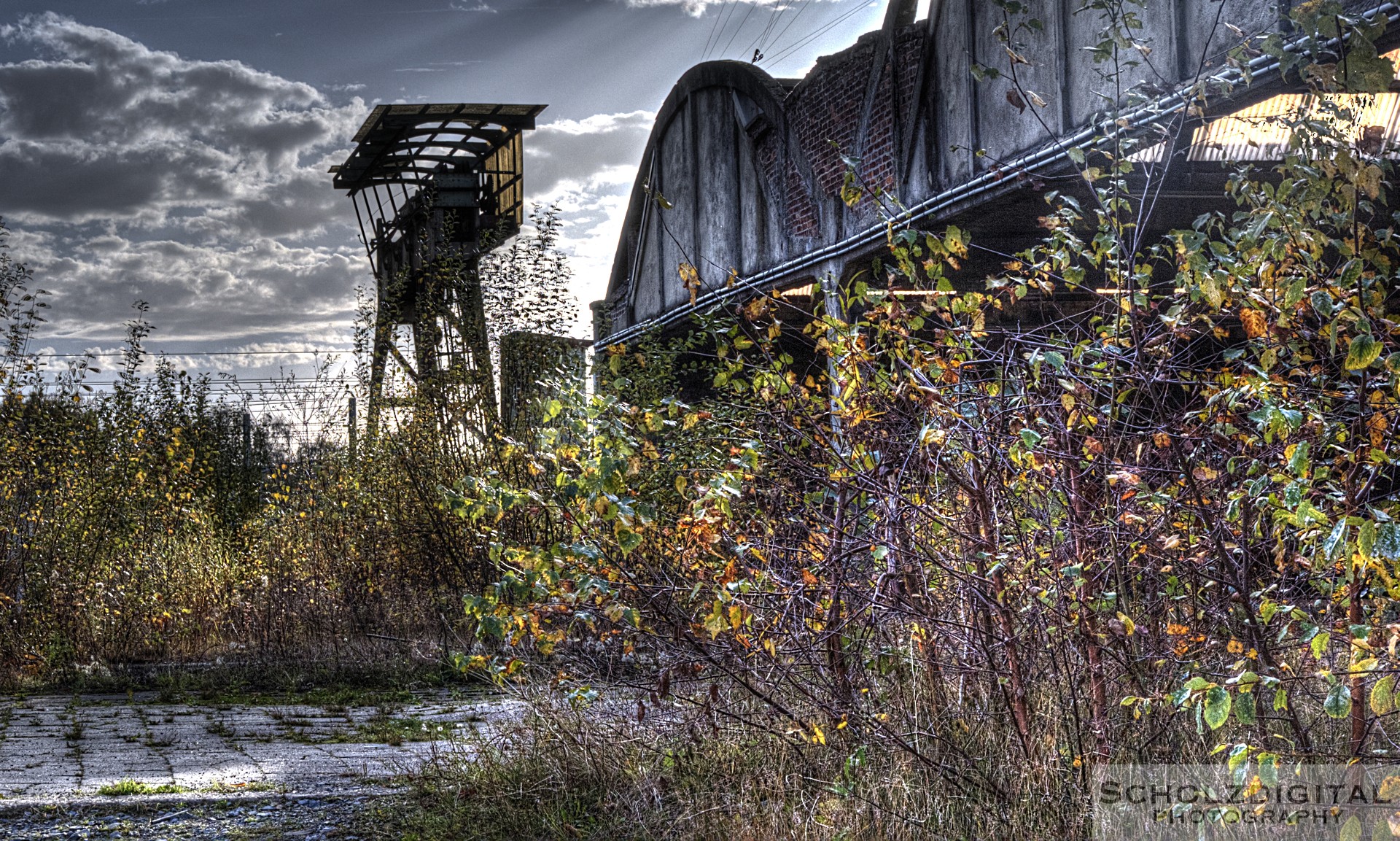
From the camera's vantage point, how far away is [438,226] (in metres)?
18.5

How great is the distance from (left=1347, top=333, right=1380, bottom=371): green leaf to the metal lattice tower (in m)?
8.53

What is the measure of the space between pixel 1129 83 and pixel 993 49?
133cm

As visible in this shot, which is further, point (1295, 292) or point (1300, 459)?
point (1295, 292)

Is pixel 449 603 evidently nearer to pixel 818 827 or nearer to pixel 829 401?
pixel 829 401

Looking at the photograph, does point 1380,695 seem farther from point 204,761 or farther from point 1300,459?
point 204,761

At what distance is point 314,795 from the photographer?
5.36 m

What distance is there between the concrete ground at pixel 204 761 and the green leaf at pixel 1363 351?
13.6 feet

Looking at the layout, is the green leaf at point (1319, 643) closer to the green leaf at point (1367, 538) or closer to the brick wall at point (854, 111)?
the green leaf at point (1367, 538)

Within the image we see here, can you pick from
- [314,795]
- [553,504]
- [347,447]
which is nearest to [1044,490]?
[553,504]

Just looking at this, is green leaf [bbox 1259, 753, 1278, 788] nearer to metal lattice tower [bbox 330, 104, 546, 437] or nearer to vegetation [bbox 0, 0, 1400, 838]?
vegetation [bbox 0, 0, 1400, 838]

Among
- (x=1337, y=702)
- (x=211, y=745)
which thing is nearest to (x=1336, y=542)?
(x=1337, y=702)

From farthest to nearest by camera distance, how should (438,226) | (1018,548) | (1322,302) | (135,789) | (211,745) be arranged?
1. (438,226)
2. (211,745)
3. (135,789)
4. (1018,548)
5. (1322,302)

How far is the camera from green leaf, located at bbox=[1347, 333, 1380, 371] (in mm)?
2881

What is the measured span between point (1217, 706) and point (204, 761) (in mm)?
5420
